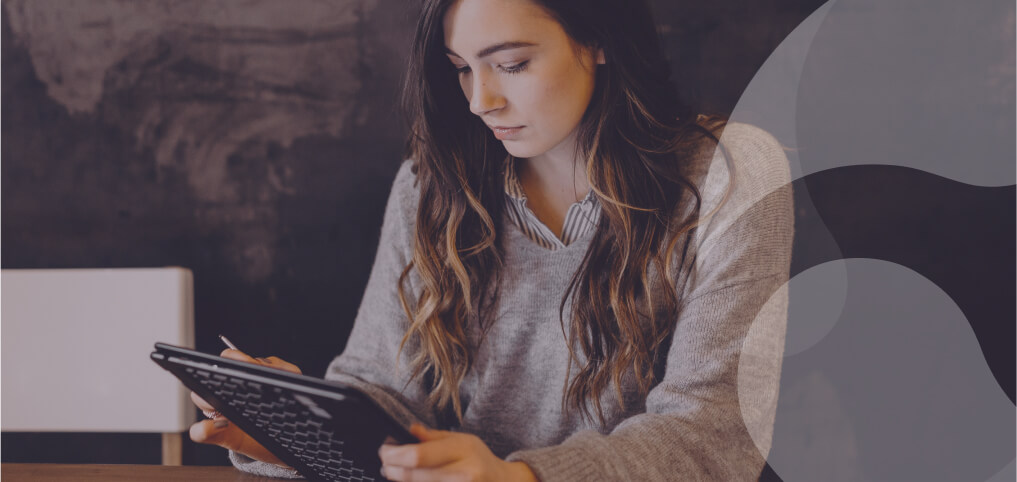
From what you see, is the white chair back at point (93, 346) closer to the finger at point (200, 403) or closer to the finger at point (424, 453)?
the finger at point (200, 403)

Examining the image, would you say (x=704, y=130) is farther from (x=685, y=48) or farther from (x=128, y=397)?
(x=128, y=397)

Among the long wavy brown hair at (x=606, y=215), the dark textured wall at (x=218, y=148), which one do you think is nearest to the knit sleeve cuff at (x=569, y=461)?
the long wavy brown hair at (x=606, y=215)

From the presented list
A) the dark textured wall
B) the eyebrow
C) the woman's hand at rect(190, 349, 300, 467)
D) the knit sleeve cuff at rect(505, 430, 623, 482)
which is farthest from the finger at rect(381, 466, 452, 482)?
the dark textured wall

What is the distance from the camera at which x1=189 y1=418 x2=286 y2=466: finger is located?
0.77 meters

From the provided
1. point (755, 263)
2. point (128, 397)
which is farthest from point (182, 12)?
point (755, 263)

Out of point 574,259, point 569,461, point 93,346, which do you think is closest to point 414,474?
point 569,461

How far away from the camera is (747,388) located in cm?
81

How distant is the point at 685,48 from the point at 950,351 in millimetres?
725

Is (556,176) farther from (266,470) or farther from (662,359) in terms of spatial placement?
(266,470)

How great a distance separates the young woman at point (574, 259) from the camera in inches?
32.1

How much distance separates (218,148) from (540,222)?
0.75 metres

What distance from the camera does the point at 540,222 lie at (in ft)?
3.49

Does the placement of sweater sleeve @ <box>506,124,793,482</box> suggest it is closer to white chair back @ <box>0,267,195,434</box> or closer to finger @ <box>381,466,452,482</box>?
finger @ <box>381,466,452,482</box>

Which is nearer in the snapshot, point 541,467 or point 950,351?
point 541,467
